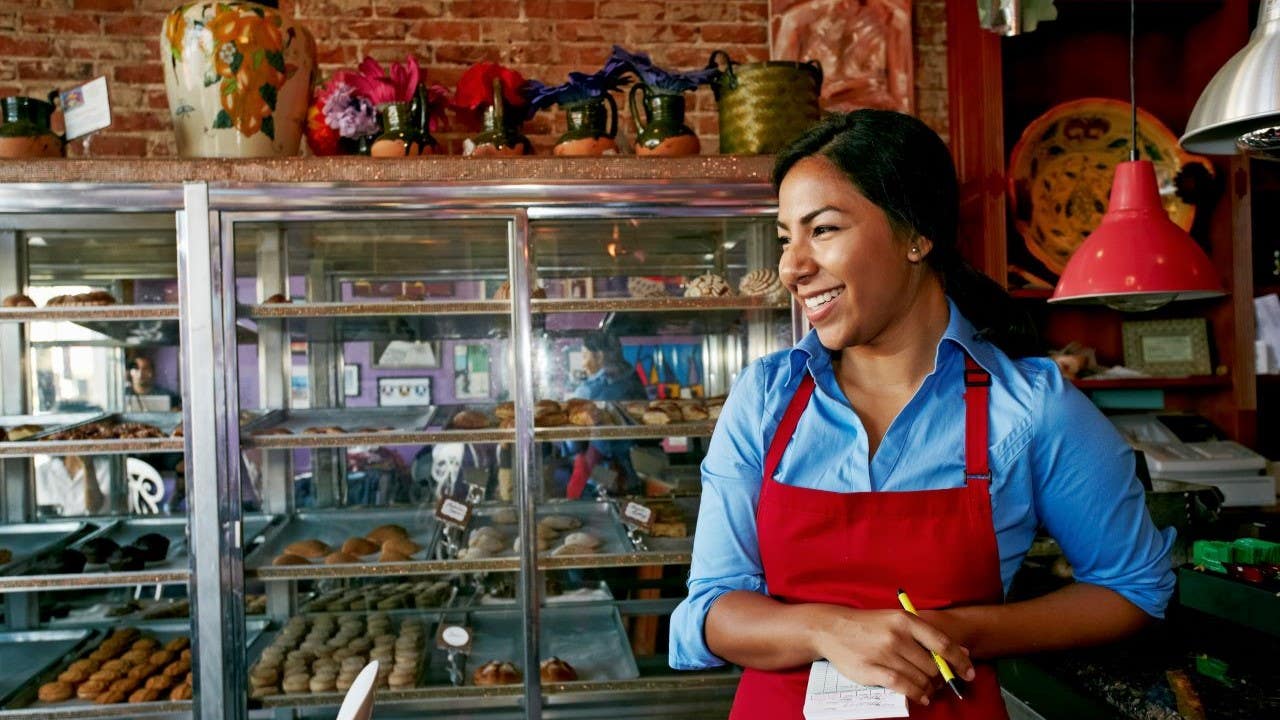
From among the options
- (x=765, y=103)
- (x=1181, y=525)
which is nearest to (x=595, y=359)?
(x=765, y=103)

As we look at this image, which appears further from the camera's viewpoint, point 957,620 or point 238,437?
point 238,437

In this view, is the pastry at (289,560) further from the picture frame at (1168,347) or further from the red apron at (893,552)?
the picture frame at (1168,347)

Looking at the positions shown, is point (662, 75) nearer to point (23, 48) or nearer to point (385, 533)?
point (385, 533)

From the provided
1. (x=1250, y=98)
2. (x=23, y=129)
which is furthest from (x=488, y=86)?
(x=1250, y=98)

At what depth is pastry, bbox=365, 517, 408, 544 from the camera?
119 inches

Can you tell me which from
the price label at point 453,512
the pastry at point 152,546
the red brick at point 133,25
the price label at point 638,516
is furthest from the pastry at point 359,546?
the red brick at point 133,25

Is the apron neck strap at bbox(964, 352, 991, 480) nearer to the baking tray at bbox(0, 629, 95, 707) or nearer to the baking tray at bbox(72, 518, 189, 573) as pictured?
the baking tray at bbox(72, 518, 189, 573)

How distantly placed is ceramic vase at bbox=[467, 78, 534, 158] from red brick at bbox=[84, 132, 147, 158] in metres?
1.47

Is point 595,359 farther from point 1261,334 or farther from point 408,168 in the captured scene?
point 1261,334

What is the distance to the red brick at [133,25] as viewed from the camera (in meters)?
3.38

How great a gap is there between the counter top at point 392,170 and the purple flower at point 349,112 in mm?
168

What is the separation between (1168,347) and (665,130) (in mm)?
2479

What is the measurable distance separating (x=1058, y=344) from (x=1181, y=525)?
171cm

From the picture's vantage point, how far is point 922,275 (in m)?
1.35
